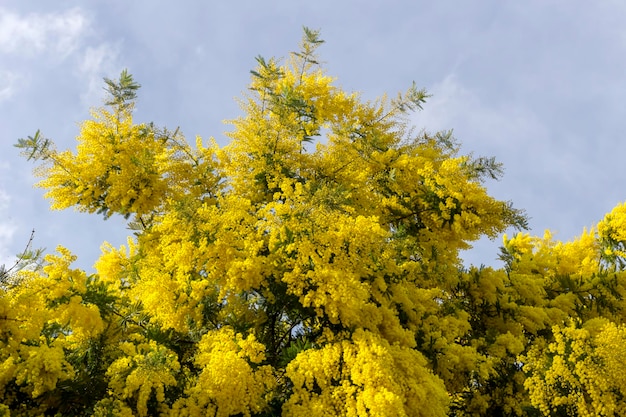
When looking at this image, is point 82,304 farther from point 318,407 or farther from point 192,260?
point 318,407

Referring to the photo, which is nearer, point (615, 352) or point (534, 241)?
point (615, 352)

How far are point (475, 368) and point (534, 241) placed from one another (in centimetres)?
849

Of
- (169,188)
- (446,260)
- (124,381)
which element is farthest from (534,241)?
(124,381)

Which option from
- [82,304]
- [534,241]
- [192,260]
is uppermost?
[534,241]

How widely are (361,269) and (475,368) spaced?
8.90 feet

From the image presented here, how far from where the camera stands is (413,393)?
764 centimetres

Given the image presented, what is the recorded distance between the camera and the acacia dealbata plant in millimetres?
7523

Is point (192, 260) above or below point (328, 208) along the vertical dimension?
below

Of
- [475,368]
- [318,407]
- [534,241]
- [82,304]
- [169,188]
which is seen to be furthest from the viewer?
[534,241]

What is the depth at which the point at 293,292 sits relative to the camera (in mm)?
8062

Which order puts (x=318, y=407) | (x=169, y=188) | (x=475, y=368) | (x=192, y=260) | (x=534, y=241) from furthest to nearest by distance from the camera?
(x=534, y=241) < (x=169, y=188) < (x=475, y=368) < (x=192, y=260) < (x=318, y=407)

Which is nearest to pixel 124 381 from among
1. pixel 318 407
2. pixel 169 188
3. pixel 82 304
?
pixel 82 304

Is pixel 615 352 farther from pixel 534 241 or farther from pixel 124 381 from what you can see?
pixel 534 241

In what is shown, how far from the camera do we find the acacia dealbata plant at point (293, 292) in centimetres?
752
